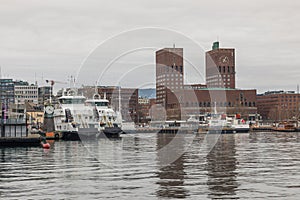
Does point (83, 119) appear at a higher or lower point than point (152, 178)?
higher

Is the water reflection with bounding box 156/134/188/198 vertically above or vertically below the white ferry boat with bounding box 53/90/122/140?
below

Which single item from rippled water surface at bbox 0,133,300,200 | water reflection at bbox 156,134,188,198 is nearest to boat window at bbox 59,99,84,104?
rippled water surface at bbox 0,133,300,200

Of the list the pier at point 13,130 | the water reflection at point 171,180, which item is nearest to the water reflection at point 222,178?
the water reflection at point 171,180

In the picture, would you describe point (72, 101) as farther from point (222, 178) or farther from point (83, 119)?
point (222, 178)

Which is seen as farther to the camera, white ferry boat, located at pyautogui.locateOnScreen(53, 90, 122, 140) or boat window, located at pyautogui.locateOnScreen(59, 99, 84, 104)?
boat window, located at pyautogui.locateOnScreen(59, 99, 84, 104)

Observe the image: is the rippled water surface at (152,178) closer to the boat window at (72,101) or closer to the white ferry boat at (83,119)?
the white ferry boat at (83,119)

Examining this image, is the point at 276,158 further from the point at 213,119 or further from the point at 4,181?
the point at 213,119

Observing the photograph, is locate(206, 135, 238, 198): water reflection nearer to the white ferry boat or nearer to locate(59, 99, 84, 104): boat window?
the white ferry boat

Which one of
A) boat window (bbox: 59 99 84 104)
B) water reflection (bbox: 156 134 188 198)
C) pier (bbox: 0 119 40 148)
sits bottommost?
water reflection (bbox: 156 134 188 198)

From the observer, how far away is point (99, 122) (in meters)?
117

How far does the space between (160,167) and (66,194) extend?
14517 mm

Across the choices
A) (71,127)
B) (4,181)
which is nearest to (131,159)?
(4,181)

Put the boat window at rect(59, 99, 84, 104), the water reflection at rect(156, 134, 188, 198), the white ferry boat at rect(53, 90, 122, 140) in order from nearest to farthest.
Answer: the water reflection at rect(156, 134, 188, 198), the white ferry boat at rect(53, 90, 122, 140), the boat window at rect(59, 99, 84, 104)

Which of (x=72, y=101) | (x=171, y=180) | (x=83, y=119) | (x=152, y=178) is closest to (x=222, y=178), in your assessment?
(x=171, y=180)
